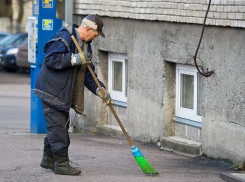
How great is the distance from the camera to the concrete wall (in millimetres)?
8438

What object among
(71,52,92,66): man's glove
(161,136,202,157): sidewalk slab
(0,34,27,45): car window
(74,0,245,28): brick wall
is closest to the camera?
(71,52,92,66): man's glove

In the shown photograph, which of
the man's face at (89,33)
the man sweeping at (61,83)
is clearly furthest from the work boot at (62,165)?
the man's face at (89,33)

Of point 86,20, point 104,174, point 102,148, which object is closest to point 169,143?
point 102,148

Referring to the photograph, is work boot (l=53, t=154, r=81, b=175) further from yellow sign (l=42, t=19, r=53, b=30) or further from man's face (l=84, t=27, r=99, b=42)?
yellow sign (l=42, t=19, r=53, b=30)

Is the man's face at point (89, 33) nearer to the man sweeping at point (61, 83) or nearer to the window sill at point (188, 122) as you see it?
the man sweeping at point (61, 83)

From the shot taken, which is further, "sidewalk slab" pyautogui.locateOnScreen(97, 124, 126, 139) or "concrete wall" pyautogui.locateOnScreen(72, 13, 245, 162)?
"sidewalk slab" pyautogui.locateOnScreen(97, 124, 126, 139)

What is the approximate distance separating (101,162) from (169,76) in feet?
6.23

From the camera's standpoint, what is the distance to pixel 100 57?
37.4ft

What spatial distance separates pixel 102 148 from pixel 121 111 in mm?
1362

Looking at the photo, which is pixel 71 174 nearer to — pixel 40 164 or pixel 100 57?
pixel 40 164

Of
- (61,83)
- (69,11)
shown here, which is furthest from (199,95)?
(69,11)

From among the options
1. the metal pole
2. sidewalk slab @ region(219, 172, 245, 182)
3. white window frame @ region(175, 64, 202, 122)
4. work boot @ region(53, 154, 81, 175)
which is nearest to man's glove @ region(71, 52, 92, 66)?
work boot @ region(53, 154, 81, 175)

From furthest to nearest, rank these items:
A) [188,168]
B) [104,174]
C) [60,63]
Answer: [188,168] < [104,174] < [60,63]

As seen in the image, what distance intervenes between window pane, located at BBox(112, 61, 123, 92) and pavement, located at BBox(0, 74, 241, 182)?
0.87 meters
